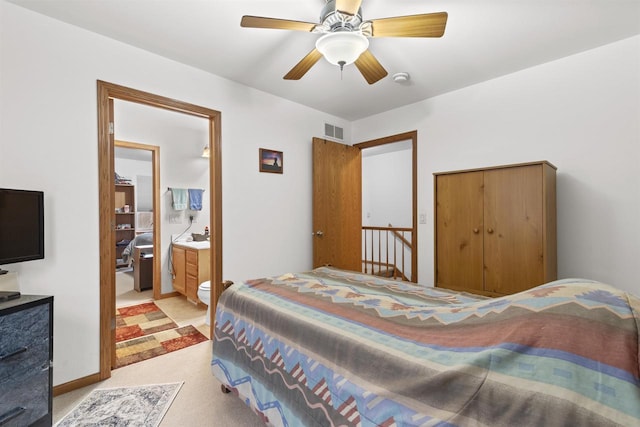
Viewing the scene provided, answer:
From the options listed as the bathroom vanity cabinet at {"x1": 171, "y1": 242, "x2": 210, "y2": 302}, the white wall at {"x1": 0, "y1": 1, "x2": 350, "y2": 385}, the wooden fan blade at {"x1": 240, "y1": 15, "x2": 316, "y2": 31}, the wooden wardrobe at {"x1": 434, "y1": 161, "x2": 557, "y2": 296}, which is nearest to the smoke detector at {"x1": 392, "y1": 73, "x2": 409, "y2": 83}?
the wooden wardrobe at {"x1": 434, "y1": 161, "x2": 557, "y2": 296}

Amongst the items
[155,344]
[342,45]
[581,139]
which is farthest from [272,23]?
[155,344]

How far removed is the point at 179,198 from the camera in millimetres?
4293

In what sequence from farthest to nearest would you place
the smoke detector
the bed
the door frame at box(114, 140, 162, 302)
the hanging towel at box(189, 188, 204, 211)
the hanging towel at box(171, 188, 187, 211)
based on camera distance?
the hanging towel at box(189, 188, 204, 211)
the hanging towel at box(171, 188, 187, 211)
the door frame at box(114, 140, 162, 302)
the smoke detector
the bed

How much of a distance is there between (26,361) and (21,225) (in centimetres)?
77

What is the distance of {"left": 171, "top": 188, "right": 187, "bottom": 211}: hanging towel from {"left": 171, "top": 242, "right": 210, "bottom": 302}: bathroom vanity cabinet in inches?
22.3

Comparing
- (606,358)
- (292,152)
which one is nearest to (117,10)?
(292,152)

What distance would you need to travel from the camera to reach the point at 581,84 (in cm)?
239

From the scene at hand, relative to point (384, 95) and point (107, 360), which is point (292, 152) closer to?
point (384, 95)

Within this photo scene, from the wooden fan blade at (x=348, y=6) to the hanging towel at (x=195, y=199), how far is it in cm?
373

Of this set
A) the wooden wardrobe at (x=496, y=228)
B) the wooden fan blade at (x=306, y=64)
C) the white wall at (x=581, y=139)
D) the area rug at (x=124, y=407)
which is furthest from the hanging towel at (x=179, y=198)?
the white wall at (x=581, y=139)

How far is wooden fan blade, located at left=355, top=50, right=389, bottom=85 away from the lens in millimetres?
1907

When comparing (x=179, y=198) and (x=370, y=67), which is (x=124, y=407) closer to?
(x=370, y=67)

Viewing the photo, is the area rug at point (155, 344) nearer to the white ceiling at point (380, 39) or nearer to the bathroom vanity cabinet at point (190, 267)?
the bathroom vanity cabinet at point (190, 267)

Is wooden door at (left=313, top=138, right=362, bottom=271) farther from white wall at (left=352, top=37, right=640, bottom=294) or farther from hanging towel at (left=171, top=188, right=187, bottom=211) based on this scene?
hanging towel at (left=171, top=188, right=187, bottom=211)
